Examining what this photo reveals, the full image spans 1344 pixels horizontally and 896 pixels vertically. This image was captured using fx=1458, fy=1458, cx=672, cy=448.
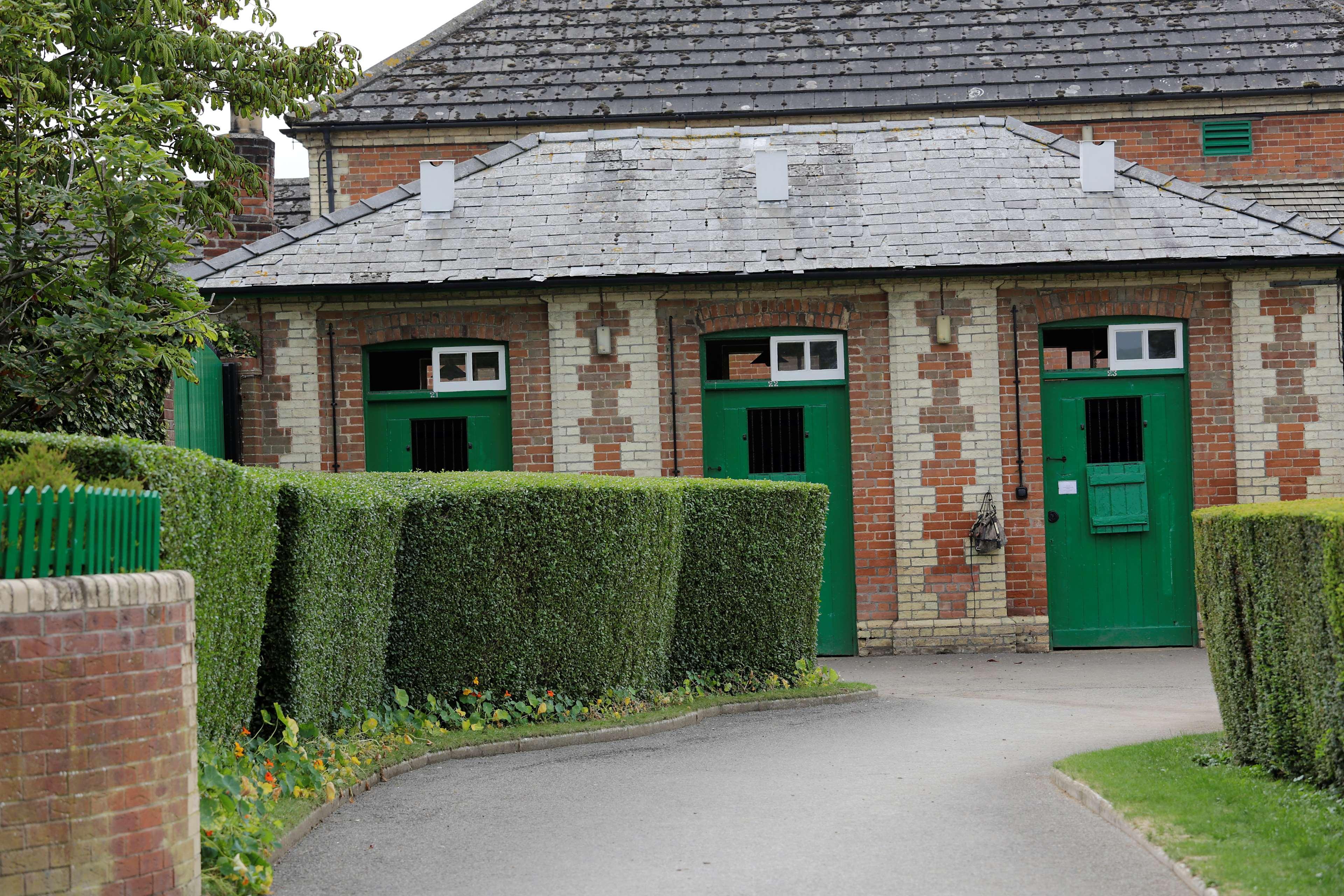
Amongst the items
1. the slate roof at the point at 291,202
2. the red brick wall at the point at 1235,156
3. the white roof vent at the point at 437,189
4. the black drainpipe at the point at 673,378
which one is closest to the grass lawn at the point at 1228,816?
the black drainpipe at the point at 673,378

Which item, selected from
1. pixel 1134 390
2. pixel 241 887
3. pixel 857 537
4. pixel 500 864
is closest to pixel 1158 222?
pixel 1134 390

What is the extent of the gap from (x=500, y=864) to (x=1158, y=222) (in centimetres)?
1163

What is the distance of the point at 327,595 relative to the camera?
7.98 metres

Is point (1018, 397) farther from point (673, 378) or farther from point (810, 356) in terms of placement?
point (673, 378)

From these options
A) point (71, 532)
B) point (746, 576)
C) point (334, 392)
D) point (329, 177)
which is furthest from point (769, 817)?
point (329, 177)

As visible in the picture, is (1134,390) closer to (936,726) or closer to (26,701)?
(936,726)

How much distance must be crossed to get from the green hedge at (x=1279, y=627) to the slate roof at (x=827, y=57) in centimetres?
1281

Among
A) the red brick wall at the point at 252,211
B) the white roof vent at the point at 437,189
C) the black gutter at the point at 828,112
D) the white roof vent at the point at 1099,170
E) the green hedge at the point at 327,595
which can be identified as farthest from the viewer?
the black gutter at the point at 828,112

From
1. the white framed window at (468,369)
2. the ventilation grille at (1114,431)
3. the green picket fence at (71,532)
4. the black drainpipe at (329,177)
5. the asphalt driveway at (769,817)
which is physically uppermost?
the black drainpipe at (329,177)

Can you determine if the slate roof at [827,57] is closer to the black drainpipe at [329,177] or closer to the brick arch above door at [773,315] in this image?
the black drainpipe at [329,177]

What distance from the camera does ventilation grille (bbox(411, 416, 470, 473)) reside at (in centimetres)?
1554

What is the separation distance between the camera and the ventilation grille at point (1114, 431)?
15414 millimetres

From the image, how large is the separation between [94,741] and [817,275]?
11.1m

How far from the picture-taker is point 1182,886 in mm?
5746
